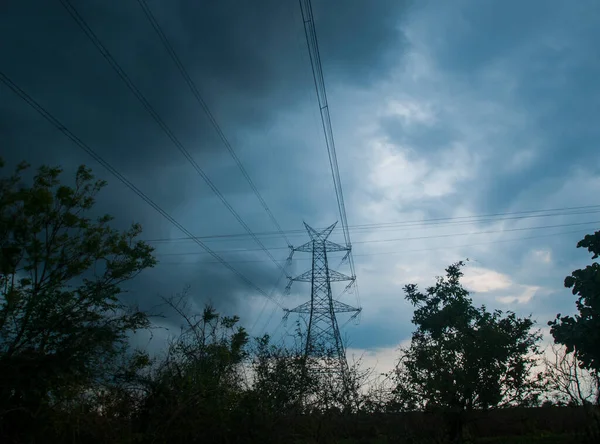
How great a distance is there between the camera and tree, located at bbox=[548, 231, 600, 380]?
2128 cm

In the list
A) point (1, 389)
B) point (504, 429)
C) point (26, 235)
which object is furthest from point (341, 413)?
point (504, 429)

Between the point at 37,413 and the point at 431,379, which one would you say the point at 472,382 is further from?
the point at 37,413

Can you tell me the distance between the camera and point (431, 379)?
70.0 feet

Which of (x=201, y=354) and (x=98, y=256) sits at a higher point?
(x=98, y=256)

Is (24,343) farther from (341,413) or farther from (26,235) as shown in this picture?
(341,413)

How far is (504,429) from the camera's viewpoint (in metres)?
26.0

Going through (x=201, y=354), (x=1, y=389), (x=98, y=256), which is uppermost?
(x=98, y=256)

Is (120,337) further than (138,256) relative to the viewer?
No

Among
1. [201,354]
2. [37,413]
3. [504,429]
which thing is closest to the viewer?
[37,413]

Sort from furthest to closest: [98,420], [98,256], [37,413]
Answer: [98,256] → [37,413] → [98,420]

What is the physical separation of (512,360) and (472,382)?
2.92 meters

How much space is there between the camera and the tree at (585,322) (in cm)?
2128

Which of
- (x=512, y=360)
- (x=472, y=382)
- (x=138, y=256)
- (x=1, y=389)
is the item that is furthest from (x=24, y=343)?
(x=512, y=360)

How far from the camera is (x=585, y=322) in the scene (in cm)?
2202
